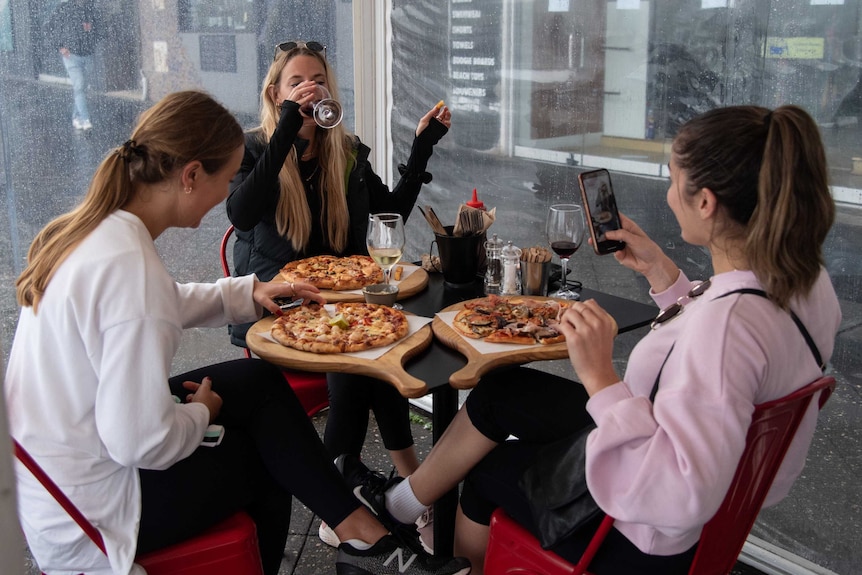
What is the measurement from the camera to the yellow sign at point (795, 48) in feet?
7.64

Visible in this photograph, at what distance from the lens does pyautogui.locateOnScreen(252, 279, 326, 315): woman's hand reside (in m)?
2.23

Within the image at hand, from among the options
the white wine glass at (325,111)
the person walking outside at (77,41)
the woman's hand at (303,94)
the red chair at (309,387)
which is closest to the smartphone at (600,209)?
the white wine glass at (325,111)

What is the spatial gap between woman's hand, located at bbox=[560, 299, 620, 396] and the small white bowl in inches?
28.6

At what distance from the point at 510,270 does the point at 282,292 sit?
25.4 inches

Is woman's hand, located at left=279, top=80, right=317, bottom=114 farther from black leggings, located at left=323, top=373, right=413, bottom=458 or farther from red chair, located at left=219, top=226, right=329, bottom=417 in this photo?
black leggings, located at left=323, top=373, right=413, bottom=458

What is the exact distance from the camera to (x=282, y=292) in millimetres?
2256

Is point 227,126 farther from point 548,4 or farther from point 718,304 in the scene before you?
point 548,4

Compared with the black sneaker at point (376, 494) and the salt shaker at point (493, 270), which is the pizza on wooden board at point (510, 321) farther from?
the black sneaker at point (376, 494)

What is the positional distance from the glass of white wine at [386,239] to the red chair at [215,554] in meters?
0.82

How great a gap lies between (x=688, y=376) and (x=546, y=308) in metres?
0.84

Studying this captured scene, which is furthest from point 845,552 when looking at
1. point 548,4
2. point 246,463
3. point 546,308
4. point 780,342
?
point 548,4

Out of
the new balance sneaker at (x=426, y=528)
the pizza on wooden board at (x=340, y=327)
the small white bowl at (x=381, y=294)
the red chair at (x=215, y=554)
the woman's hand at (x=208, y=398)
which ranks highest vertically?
the small white bowl at (x=381, y=294)

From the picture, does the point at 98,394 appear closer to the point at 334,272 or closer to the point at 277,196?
the point at 334,272

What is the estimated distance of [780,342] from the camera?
55.6 inches
